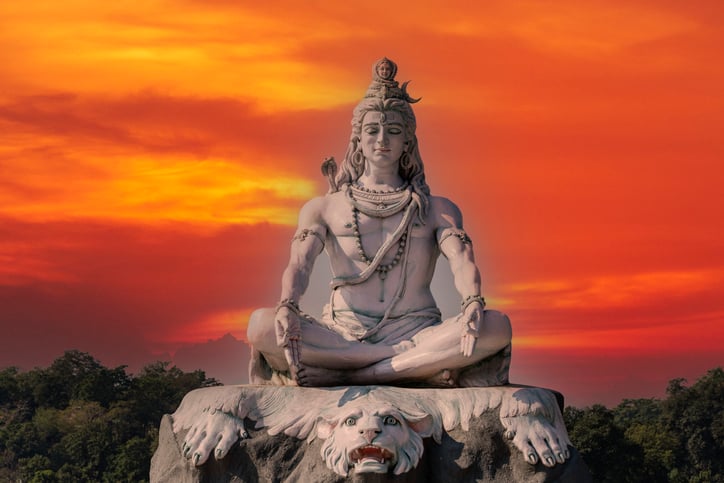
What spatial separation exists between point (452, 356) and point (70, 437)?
12.7 m

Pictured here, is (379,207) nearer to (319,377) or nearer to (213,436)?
(319,377)

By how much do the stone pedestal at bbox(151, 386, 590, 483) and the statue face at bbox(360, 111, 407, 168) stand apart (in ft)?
6.45

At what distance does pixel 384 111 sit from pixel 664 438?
12699 mm

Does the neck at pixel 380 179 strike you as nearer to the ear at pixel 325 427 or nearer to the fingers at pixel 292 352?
the fingers at pixel 292 352

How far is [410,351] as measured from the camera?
12.8 metres

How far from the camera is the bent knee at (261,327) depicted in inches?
500

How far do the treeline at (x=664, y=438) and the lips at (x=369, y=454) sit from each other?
1103 cm

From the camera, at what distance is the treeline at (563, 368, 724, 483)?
923 inches

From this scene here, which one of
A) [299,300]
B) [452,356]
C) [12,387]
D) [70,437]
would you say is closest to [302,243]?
[299,300]

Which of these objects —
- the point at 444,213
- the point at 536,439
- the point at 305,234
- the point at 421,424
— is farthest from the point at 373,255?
the point at 536,439

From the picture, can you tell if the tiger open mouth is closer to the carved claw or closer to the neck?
the carved claw

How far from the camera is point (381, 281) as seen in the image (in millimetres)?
13320

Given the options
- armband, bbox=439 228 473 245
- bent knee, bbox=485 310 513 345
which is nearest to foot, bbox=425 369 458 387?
bent knee, bbox=485 310 513 345

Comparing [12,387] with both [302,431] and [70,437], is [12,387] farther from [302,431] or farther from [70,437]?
[302,431]
